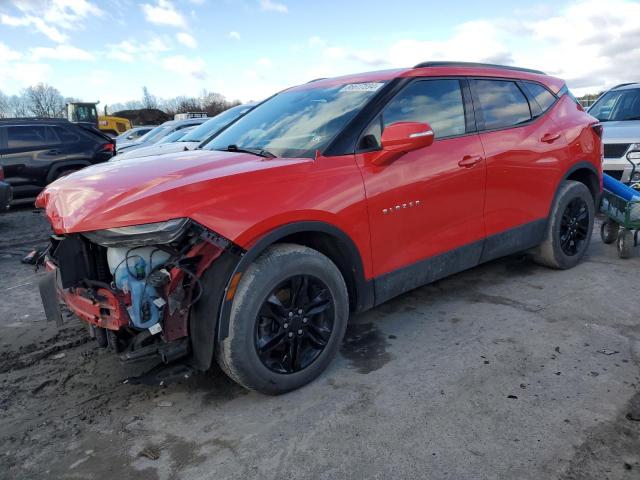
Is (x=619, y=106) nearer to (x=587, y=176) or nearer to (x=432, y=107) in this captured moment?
(x=587, y=176)

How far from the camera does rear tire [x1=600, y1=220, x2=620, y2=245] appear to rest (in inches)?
211

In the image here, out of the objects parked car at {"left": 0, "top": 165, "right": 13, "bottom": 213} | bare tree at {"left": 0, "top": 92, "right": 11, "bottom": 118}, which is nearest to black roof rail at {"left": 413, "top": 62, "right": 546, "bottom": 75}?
parked car at {"left": 0, "top": 165, "right": 13, "bottom": 213}

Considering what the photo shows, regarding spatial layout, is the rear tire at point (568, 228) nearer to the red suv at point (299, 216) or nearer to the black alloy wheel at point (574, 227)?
the black alloy wheel at point (574, 227)

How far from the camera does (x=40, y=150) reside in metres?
9.91

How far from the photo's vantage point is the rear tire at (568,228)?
4344mm

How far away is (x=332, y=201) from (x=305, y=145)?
485mm

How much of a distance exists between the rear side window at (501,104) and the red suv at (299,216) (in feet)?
0.05

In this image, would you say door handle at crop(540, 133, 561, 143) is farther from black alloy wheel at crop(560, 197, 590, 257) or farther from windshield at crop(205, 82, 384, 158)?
windshield at crop(205, 82, 384, 158)

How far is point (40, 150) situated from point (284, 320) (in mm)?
9442

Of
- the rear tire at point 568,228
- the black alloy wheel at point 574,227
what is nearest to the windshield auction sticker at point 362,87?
the rear tire at point 568,228

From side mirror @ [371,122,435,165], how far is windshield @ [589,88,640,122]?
675 cm

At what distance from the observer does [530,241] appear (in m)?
4.22

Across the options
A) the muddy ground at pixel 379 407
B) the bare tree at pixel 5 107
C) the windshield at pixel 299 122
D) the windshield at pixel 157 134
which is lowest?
the muddy ground at pixel 379 407

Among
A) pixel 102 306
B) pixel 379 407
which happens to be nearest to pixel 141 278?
pixel 102 306
